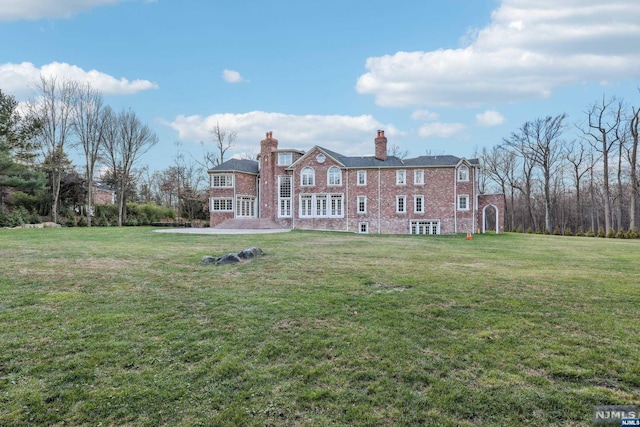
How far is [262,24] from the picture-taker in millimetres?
15383

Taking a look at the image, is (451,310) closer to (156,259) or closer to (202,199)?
(156,259)

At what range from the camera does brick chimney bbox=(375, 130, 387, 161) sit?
93.1ft

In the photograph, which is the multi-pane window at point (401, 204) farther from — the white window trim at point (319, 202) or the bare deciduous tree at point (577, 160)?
the bare deciduous tree at point (577, 160)

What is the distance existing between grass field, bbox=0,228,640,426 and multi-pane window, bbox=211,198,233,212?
23.2 m

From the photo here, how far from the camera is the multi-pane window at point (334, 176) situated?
28391 millimetres

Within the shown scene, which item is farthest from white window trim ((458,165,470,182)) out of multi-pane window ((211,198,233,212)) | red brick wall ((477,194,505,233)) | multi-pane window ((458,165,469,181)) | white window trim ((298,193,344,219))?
multi-pane window ((211,198,233,212))

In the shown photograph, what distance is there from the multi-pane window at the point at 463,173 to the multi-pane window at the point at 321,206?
9.61 m

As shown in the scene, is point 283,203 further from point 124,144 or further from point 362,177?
point 124,144

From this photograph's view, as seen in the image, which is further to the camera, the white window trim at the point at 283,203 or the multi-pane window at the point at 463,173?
the white window trim at the point at 283,203

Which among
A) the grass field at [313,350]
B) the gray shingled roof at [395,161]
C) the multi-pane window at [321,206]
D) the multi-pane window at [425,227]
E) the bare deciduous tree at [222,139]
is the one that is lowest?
the grass field at [313,350]

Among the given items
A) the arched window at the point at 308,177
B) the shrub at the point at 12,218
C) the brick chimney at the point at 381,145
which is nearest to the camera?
the shrub at the point at 12,218

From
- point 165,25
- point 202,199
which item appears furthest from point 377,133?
point 202,199

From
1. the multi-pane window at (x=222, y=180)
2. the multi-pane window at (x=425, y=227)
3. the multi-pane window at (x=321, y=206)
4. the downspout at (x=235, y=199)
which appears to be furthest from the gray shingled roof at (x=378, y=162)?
the multi-pane window at (x=425, y=227)

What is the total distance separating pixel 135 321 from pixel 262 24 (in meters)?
14.8
